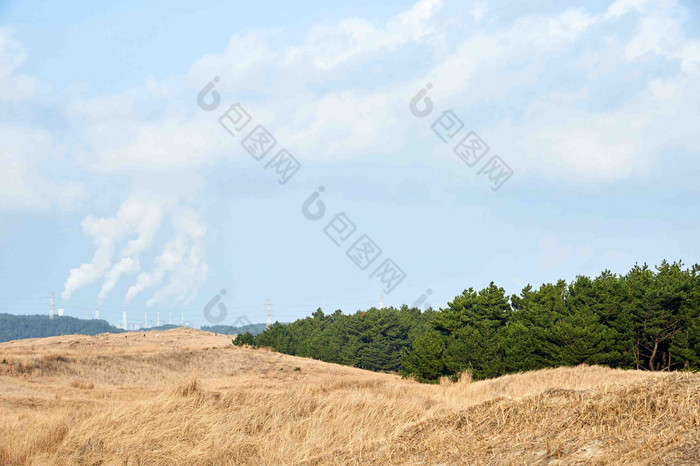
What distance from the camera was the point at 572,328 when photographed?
141 ft

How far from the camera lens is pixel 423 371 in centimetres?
5481

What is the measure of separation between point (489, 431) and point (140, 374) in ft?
136

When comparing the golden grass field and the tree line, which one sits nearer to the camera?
the golden grass field

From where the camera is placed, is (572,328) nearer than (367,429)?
No

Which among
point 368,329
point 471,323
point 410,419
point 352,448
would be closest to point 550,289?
point 471,323

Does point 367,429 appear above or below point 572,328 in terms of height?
below

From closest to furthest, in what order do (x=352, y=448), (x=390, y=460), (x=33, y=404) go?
1. (x=390, y=460)
2. (x=352, y=448)
3. (x=33, y=404)

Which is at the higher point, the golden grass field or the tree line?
the tree line

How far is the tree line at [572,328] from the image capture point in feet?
142

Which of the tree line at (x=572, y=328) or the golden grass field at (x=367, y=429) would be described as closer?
the golden grass field at (x=367, y=429)

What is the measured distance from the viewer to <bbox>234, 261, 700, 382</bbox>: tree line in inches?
1708

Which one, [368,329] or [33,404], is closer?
[33,404]

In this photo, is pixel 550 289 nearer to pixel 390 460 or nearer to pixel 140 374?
pixel 140 374

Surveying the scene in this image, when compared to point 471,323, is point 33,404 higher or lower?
lower
